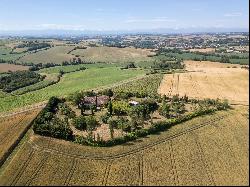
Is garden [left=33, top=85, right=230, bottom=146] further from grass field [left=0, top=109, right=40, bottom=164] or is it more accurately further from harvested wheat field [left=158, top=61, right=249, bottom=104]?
harvested wheat field [left=158, top=61, right=249, bottom=104]

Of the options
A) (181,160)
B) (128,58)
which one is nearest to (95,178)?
(181,160)

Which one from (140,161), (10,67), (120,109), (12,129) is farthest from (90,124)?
(10,67)

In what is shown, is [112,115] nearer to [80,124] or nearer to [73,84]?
[80,124]

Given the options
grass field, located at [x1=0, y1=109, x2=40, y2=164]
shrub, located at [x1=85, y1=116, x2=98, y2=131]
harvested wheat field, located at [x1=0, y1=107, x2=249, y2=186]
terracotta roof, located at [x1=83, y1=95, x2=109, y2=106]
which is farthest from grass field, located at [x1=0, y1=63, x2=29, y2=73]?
harvested wheat field, located at [x1=0, y1=107, x2=249, y2=186]

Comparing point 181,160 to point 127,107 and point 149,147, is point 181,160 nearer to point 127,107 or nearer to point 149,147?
point 149,147

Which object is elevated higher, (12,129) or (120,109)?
(120,109)
